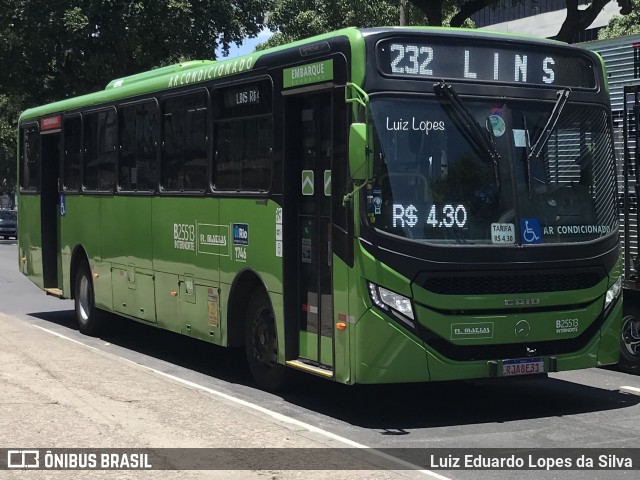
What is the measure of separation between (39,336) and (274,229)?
19.5ft

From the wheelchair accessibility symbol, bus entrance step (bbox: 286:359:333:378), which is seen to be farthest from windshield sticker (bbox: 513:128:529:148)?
bus entrance step (bbox: 286:359:333:378)

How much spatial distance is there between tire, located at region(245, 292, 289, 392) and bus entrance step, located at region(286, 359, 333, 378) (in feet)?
1.47

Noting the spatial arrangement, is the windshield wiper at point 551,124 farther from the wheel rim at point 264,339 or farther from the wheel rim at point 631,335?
the wheel rim at point 631,335

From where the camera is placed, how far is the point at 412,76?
→ 8570 mm

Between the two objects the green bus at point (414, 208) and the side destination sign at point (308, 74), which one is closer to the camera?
the green bus at point (414, 208)

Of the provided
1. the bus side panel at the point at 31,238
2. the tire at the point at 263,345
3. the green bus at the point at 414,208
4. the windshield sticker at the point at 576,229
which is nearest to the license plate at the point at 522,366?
the green bus at the point at 414,208

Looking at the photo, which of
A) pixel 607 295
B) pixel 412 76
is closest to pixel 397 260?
pixel 412 76

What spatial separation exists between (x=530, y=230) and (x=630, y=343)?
10.8ft

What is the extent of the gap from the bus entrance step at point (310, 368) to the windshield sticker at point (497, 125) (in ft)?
8.02

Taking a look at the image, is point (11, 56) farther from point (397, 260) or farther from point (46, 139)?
point (397, 260)

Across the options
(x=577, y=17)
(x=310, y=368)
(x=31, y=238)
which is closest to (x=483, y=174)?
(x=310, y=368)

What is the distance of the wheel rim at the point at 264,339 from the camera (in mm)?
10031

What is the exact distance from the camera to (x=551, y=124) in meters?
8.99

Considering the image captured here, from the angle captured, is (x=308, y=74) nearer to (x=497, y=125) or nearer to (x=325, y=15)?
(x=497, y=125)
